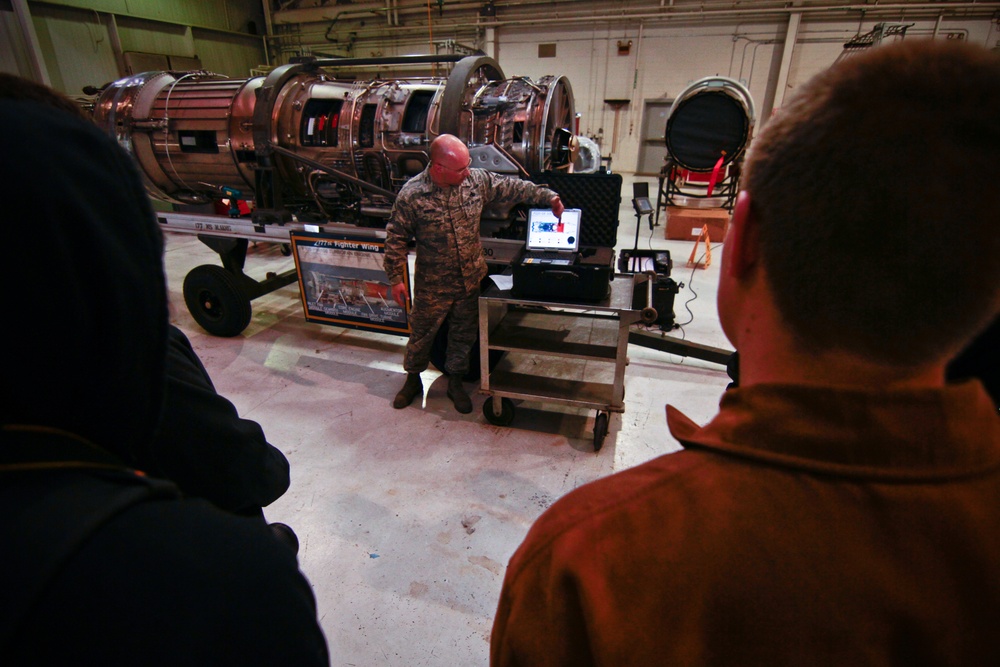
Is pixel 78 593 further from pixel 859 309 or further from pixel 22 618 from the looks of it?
pixel 859 309

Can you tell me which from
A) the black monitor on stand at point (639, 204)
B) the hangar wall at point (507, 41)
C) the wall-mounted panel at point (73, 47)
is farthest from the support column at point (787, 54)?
the wall-mounted panel at point (73, 47)

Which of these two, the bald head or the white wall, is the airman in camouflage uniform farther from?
the white wall

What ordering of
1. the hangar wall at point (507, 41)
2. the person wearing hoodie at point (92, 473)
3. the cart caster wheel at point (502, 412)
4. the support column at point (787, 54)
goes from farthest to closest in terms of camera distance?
the support column at point (787, 54) < the hangar wall at point (507, 41) < the cart caster wheel at point (502, 412) < the person wearing hoodie at point (92, 473)

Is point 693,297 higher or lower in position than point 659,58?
lower

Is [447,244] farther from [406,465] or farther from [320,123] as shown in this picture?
[320,123]

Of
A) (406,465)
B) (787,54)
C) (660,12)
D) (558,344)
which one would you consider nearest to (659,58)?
(660,12)

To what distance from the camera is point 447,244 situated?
2723mm

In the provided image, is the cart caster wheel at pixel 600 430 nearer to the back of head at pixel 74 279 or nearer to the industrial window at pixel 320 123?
the back of head at pixel 74 279

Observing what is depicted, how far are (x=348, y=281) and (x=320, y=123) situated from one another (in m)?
1.28

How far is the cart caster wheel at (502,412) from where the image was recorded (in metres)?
2.82

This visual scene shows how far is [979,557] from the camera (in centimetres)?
41

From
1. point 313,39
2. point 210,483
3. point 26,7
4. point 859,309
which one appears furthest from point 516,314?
point 313,39

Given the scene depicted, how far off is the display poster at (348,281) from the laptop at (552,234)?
940 mm

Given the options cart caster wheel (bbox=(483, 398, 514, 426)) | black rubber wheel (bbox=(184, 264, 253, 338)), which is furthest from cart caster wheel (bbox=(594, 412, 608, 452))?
black rubber wheel (bbox=(184, 264, 253, 338))
